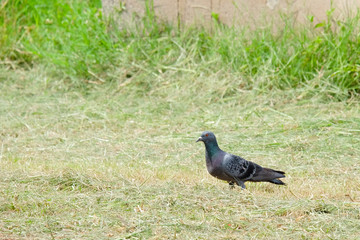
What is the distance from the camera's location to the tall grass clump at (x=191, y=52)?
862 cm

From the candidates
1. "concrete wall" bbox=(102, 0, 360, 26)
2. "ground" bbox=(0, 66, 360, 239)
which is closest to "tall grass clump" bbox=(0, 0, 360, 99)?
"concrete wall" bbox=(102, 0, 360, 26)

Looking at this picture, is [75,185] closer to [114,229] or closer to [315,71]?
[114,229]

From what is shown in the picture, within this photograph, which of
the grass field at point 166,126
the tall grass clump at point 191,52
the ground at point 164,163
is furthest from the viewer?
the tall grass clump at point 191,52

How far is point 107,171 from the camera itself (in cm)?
594

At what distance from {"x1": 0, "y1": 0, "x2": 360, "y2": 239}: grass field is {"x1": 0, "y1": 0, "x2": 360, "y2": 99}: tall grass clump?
0.02 metres

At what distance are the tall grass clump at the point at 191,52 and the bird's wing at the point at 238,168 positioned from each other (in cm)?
334

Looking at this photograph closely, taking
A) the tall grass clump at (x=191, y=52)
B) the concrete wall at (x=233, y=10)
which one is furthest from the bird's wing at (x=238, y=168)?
the concrete wall at (x=233, y=10)

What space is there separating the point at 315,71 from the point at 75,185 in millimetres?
4697

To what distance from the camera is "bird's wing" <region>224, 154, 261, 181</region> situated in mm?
5355

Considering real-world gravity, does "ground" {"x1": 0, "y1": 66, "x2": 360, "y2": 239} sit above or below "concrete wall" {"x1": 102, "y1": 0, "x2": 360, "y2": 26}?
below

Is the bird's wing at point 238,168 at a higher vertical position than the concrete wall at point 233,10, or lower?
lower

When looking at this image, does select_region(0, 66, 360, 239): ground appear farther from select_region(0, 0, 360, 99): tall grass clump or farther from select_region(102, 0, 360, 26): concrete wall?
select_region(102, 0, 360, 26): concrete wall

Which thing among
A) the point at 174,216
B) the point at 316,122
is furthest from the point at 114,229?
the point at 316,122

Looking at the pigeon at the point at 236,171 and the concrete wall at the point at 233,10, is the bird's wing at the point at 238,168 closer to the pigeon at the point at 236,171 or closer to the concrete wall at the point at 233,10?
the pigeon at the point at 236,171
